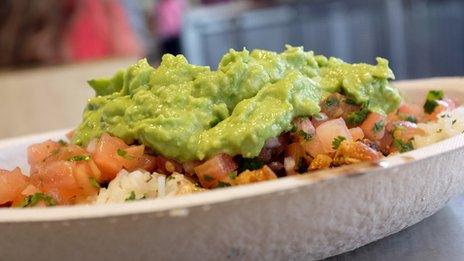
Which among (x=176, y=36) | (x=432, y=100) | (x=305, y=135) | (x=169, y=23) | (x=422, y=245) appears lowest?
(x=176, y=36)

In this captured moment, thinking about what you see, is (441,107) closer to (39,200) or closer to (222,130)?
(222,130)

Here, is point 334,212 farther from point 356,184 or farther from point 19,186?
point 19,186

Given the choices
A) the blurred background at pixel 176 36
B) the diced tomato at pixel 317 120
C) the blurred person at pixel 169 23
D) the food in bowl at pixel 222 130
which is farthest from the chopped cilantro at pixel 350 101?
the blurred person at pixel 169 23

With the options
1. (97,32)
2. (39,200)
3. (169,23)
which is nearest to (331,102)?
(39,200)

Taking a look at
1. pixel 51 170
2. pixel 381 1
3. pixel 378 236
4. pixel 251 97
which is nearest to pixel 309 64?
pixel 251 97

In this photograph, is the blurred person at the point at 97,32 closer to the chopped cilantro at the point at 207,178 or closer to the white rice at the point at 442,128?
the white rice at the point at 442,128

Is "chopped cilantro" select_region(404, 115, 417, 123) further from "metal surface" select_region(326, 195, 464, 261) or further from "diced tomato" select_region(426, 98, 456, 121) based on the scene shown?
"metal surface" select_region(326, 195, 464, 261)

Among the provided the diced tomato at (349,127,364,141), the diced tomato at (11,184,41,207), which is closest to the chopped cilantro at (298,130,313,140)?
the diced tomato at (349,127,364,141)
